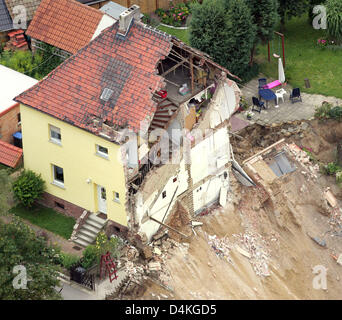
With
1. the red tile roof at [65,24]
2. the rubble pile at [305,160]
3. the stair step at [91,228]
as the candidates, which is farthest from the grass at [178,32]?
the stair step at [91,228]

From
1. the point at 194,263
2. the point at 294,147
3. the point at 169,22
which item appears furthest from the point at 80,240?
the point at 169,22

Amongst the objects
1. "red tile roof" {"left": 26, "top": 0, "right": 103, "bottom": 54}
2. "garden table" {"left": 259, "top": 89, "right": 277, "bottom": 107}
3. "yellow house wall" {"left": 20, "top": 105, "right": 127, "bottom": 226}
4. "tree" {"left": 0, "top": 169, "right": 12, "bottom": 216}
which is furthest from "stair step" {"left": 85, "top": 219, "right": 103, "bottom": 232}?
"garden table" {"left": 259, "top": 89, "right": 277, "bottom": 107}

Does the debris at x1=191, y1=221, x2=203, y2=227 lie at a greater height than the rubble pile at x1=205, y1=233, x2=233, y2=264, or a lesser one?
greater

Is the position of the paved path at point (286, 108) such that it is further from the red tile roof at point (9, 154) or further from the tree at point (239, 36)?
the red tile roof at point (9, 154)

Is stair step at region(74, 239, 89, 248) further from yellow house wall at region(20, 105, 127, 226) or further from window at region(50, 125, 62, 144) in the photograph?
window at region(50, 125, 62, 144)

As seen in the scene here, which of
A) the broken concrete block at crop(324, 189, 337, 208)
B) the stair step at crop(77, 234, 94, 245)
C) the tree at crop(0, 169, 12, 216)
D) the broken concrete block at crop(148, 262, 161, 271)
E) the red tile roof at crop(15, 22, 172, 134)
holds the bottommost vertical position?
the broken concrete block at crop(324, 189, 337, 208)
